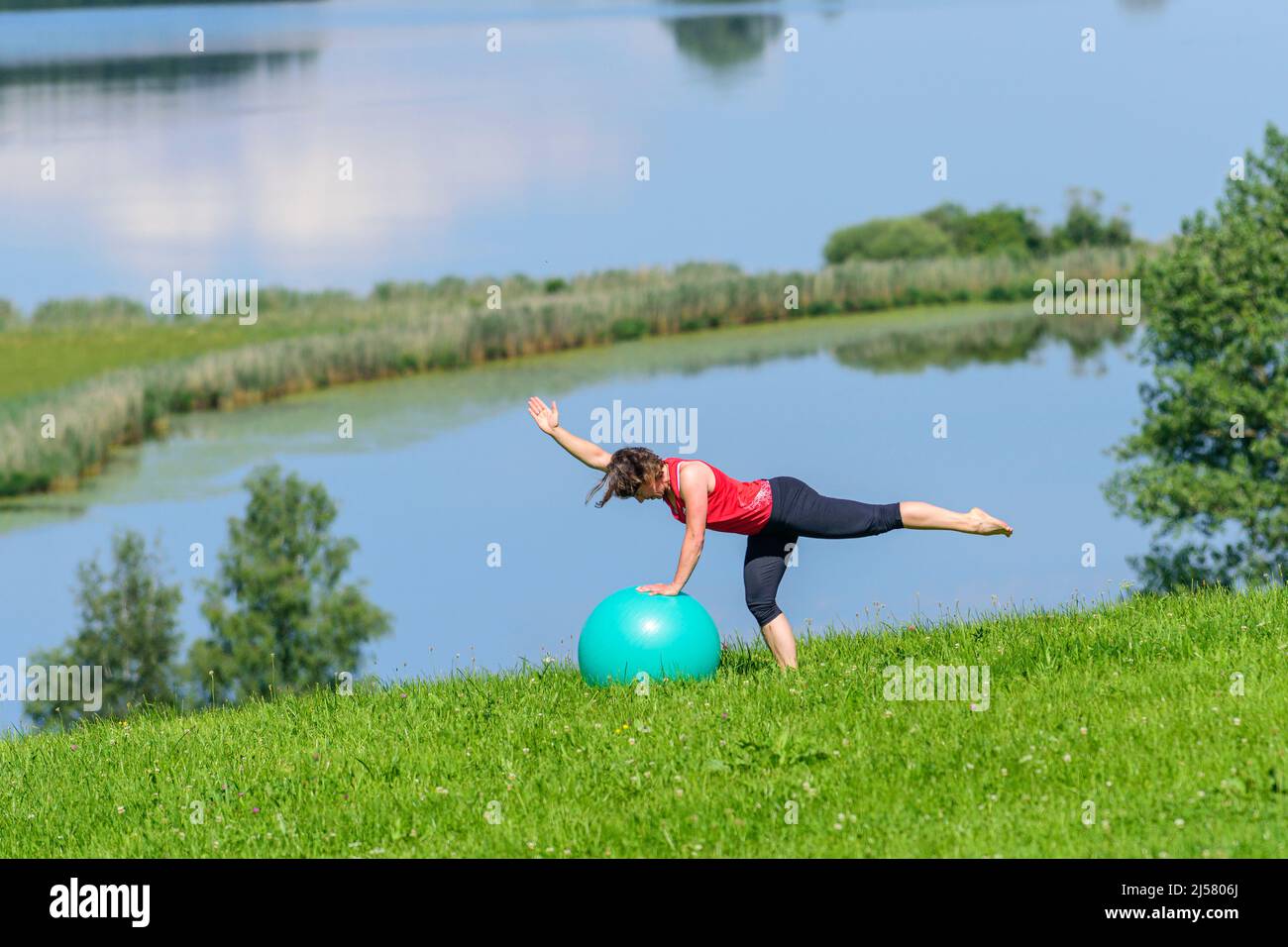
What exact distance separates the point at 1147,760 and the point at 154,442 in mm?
67457

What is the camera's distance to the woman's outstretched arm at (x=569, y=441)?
10.8m

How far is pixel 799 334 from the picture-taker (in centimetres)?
6606

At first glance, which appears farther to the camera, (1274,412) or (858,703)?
(1274,412)

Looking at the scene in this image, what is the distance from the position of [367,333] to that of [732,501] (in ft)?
214

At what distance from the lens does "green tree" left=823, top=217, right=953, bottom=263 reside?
3068 inches

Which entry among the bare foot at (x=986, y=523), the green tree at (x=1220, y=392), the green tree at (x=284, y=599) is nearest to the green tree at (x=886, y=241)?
the green tree at (x=284, y=599)

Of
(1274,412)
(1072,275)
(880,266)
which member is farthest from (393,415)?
(1274,412)

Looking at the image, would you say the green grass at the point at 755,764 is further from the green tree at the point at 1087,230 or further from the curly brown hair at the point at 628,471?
the green tree at the point at 1087,230

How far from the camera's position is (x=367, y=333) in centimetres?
7375

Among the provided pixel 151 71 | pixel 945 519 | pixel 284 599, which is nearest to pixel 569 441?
pixel 945 519

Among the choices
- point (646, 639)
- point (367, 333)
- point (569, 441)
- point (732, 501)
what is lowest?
point (646, 639)

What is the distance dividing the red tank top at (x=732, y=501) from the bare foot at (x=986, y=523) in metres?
1.66

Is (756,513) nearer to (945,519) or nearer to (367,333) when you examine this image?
(945,519)

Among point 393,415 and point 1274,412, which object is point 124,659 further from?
point 1274,412
